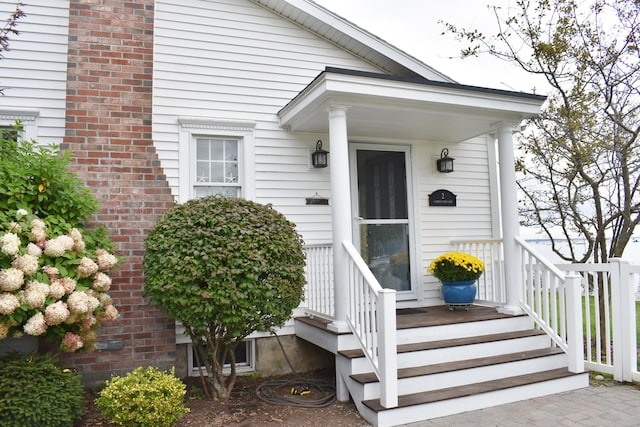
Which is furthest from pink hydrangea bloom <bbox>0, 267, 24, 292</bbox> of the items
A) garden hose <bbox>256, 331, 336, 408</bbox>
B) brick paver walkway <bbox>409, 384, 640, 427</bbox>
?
brick paver walkway <bbox>409, 384, 640, 427</bbox>

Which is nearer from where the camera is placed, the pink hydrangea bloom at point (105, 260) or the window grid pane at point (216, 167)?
the pink hydrangea bloom at point (105, 260)

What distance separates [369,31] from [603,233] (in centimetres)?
386

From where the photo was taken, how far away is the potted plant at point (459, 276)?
225 inches

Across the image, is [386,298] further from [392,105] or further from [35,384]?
[35,384]

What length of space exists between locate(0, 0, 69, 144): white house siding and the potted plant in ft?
14.7

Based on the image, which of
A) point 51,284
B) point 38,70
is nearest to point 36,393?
point 51,284

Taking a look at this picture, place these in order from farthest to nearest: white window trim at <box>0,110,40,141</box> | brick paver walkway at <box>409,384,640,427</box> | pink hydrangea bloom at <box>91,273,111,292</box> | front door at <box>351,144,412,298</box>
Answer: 1. front door at <box>351,144,412,298</box>
2. white window trim at <box>0,110,40,141</box>
3. pink hydrangea bloom at <box>91,273,111,292</box>
4. brick paver walkway at <box>409,384,640,427</box>

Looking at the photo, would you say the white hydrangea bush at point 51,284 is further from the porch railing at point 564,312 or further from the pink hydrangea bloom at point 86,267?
the porch railing at point 564,312

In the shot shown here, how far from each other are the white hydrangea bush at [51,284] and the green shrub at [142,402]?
0.55 m

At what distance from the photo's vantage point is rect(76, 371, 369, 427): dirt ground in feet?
12.7

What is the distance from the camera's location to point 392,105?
4895mm

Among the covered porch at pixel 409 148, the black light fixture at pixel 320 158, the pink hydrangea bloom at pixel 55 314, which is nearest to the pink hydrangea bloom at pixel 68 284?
the pink hydrangea bloom at pixel 55 314

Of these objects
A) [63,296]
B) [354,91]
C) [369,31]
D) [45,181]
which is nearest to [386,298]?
[354,91]

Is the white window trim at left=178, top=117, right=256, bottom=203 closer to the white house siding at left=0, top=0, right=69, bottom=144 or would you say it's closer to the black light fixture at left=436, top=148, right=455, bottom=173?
the white house siding at left=0, top=0, right=69, bottom=144
